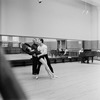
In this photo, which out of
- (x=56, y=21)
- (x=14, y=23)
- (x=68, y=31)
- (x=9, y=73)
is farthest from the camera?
(x=68, y=31)

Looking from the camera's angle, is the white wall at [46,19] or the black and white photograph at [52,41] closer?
the black and white photograph at [52,41]

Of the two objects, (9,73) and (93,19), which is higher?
(93,19)

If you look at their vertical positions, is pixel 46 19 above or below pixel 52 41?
above

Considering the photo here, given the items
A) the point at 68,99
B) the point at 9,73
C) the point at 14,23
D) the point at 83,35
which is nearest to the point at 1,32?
the point at 14,23

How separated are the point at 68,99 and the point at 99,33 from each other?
13.7 metres

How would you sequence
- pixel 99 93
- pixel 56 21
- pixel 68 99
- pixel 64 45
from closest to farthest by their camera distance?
pixel 68 99 → pixel 99 93 → pixel 56 21 → pixel 64 45

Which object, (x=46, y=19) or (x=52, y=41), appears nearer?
(x=46, y=19)

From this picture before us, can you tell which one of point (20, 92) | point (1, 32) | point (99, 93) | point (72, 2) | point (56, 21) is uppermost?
point (72, 2)

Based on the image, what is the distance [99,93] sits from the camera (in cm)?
399

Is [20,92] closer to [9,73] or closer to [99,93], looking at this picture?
[9,73]

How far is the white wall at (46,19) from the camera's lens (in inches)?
378

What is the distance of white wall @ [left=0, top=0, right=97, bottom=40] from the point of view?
9.61 meters

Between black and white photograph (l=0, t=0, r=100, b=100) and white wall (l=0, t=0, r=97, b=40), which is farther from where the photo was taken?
white wall (l=0, t=0, r=97, b=40)

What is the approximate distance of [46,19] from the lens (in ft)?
38.1
